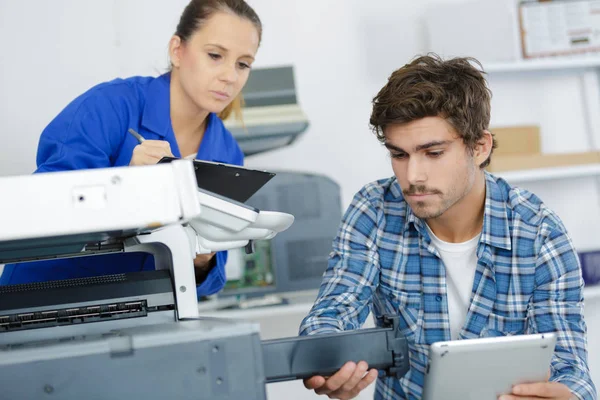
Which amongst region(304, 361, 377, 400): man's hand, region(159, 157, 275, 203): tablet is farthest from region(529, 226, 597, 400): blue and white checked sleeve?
region(159, 157, 275, 203): tablet

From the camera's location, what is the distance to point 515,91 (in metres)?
2.85

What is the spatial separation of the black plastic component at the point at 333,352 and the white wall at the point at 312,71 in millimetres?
1711

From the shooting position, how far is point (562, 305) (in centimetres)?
139

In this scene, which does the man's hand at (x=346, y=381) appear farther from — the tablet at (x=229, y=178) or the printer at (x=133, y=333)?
the tablet at (x=229, y=178)

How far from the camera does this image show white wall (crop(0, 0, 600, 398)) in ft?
8.33

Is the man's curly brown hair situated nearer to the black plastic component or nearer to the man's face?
the man's face

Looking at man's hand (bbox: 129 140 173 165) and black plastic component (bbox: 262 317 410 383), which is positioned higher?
man's hand (bbox: 129 140 173 165)

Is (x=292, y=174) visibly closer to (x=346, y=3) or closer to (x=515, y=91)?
(x=346, y=3)

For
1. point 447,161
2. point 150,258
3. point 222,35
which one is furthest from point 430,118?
point 150,258

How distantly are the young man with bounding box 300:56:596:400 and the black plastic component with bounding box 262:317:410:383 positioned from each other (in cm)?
32

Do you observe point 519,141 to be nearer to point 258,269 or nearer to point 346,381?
point 258,269

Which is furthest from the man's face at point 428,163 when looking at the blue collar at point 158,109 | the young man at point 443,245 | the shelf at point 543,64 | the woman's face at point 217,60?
the shelf at point 543,64

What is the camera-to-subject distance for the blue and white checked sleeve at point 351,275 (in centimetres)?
141

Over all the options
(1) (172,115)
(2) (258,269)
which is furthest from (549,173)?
(1) (172,115)
